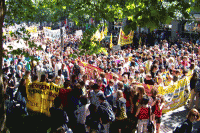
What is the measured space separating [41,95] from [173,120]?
15.7ft

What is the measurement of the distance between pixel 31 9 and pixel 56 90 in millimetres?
3640

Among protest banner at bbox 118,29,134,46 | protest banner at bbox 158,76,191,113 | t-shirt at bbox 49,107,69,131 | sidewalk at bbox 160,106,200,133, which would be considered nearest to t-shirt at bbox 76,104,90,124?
t-shirt at bbox 49,107,69,131

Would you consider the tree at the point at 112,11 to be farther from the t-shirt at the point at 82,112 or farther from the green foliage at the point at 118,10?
the t-shirt at the point at 82,112

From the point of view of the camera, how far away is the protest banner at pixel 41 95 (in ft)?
21.0

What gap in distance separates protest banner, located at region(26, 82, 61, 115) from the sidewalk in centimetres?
380

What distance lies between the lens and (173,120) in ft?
22.4

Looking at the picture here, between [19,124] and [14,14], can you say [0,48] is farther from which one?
[14,14]

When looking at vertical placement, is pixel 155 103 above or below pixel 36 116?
above

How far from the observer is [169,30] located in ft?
99.6

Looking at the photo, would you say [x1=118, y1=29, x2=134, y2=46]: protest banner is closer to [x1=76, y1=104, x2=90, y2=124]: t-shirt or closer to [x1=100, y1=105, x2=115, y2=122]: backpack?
[x1=76, y1=104, x2=90, y2=124]: t-shirt

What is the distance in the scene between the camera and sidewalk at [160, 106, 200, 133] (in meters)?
6.26

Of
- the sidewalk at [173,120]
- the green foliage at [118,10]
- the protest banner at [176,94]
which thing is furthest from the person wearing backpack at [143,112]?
the protest banner at [176,94]

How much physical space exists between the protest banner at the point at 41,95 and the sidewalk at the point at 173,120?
149 inches

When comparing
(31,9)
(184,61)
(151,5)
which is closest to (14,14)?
(31,9)
